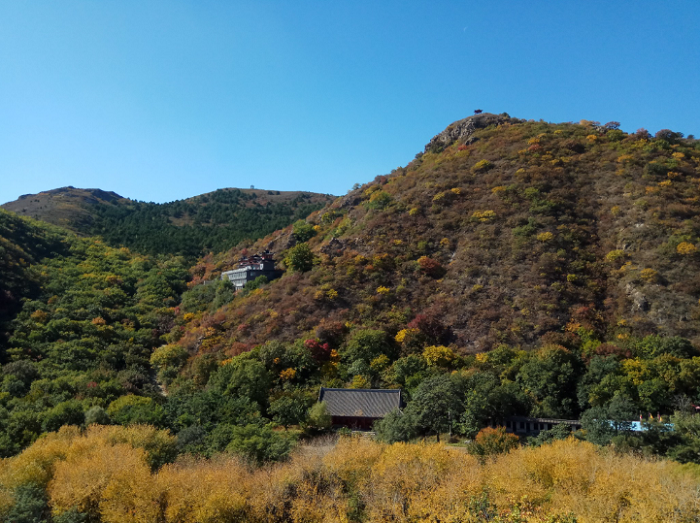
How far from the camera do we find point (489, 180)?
74875 millimetres

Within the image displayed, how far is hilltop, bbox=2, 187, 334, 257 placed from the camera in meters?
102

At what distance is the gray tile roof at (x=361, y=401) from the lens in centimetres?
4239

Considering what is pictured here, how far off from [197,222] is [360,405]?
9285 cm

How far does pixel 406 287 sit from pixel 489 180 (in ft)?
86.9

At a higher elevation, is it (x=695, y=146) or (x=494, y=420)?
(x=695, y=146)

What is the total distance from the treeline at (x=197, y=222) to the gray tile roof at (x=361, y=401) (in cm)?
5810

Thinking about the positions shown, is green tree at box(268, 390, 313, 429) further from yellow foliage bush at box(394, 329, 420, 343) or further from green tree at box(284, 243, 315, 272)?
green tree at box(284, 243, 315, 272)

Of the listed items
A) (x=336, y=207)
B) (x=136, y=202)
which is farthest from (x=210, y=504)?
(x=136, y=202)

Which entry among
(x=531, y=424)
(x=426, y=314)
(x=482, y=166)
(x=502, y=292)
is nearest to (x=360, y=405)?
(x=531, y=424)

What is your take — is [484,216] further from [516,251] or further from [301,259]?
[301,259]

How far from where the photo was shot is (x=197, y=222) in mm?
123625

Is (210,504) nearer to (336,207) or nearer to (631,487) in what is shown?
(631,487)

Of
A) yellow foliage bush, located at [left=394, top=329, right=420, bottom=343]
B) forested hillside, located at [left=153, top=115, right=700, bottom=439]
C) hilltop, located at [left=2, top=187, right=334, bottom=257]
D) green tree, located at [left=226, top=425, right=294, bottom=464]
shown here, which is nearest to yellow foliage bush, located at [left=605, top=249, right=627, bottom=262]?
forested hillside, located at [left=153, top=115, right=700, bottom=439]

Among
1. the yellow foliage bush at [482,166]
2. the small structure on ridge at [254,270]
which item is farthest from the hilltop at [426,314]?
the small structure on ridge at [254,270]
